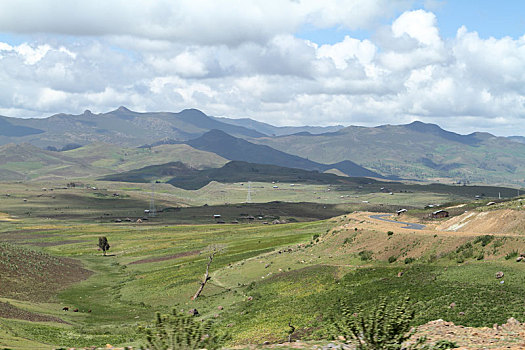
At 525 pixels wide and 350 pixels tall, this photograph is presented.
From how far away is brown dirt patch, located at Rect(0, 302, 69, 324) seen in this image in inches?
2197

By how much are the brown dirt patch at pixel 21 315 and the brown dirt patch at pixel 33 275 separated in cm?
1183

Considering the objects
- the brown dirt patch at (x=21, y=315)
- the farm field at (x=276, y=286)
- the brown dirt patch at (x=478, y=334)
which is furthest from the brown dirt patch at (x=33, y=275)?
the brown dirt patch at (x=478, y=334)

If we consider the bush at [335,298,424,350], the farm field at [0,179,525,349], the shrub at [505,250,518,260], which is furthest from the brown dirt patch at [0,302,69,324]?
the shrub at [505,250,518,260]

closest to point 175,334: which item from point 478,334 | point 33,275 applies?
point 478,334

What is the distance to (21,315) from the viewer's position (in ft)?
188

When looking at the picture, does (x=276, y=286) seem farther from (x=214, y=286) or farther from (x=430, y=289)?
(x=430, y=289)

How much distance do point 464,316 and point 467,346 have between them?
10786 millimetres

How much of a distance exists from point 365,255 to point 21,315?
1576 inches

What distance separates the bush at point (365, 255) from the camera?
65.8m

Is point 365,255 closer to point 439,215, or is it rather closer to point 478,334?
point 478,334

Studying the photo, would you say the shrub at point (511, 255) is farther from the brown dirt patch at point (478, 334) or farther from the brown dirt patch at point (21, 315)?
the brown dirt patch at point (21, 315)

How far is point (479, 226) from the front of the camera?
7744 cm

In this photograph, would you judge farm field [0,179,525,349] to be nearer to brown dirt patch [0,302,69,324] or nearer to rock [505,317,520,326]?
brown dirt patch [0,302,69,324]

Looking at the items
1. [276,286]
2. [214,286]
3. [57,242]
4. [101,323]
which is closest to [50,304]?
[101,323]
